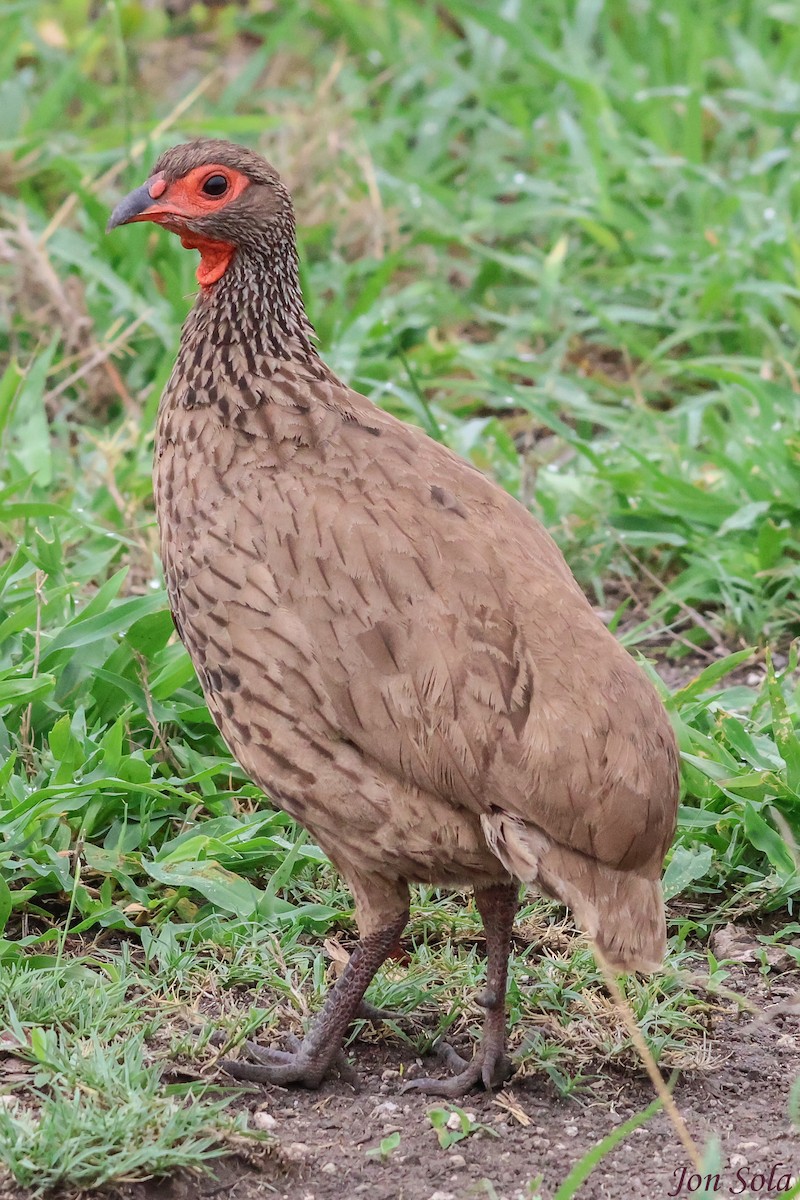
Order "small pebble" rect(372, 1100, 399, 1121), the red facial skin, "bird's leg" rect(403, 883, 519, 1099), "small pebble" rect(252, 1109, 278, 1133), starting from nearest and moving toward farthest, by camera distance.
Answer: "small pebble" rect(252, 1109, 278, 1133) → "small pebble" rect(372, 1100, 399, 1121) → "bird's leg" rect(403, 883, 519, 1099) → the red facial skin

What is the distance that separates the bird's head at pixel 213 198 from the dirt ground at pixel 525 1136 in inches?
77.5

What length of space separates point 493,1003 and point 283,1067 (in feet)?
1.61

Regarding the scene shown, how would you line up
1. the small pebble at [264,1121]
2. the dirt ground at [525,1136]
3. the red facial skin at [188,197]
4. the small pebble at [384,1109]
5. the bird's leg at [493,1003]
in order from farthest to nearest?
1. the red facial skin at [188,197]
2. the bird's leg at [493,1003]
3. the small pebble at [384,1109]
4. the small pebble at [264,1121]
5. the dirt ground at [525,1136]

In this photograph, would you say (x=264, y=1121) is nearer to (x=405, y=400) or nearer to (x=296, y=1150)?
(x=296, y=1150)

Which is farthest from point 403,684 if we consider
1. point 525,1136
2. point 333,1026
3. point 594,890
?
point 525,1136

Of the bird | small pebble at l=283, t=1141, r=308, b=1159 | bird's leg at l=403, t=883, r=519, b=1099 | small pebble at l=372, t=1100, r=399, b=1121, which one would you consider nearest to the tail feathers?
the bird

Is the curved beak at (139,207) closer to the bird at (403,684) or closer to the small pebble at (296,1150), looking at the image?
the bird at (403,684)

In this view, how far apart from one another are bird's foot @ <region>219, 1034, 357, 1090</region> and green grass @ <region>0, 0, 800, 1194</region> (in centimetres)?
14

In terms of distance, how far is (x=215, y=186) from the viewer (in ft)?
12.8

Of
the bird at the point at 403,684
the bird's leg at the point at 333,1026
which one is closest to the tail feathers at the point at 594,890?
the bird at the point at 403,684

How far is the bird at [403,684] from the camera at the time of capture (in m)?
3.37

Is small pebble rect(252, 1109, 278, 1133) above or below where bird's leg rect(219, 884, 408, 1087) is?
below

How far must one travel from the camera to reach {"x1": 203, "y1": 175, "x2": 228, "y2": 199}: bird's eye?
3.89 metres

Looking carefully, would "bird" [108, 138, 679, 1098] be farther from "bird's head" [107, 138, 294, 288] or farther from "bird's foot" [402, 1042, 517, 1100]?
"bird's head" [107, 138, 294, 288]
